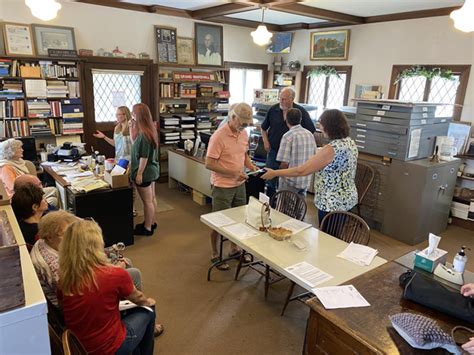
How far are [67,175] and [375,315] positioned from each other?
3389mm

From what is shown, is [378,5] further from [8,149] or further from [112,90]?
[8,149]

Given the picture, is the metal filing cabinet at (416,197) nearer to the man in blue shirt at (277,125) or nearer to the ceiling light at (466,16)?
the man in blue shirt at (277,125)

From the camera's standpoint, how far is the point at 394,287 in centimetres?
180

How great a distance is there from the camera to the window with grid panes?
6134 millimetres

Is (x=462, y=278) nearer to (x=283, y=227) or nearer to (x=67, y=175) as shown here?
(x=283, y=227)

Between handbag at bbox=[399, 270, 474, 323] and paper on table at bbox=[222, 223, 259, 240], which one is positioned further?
paper on table at bbox=[222, 223, 259, 240]

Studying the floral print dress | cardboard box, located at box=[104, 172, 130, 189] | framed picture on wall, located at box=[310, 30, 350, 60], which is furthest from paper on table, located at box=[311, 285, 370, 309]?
framed picture on wall, located at box=[310, 30, 350, 60]

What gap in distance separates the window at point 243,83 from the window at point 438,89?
271 centimetres

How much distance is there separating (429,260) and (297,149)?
6.12 ft

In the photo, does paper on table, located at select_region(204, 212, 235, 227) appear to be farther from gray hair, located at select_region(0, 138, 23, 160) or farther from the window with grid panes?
the window with grid panes

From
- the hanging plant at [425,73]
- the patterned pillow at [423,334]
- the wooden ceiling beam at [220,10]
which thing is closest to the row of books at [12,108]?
the wooden ceiling beam at [220,10]

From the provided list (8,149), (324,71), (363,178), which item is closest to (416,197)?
(363,178)

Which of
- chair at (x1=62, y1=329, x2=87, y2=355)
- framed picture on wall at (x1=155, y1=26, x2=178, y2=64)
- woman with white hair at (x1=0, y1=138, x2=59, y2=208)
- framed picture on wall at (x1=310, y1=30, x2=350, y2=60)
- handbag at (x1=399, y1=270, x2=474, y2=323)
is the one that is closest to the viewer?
chair at (x1=62, y1=329, x2=87, y2=355)

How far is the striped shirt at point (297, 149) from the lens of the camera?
Result: 11.7ft
